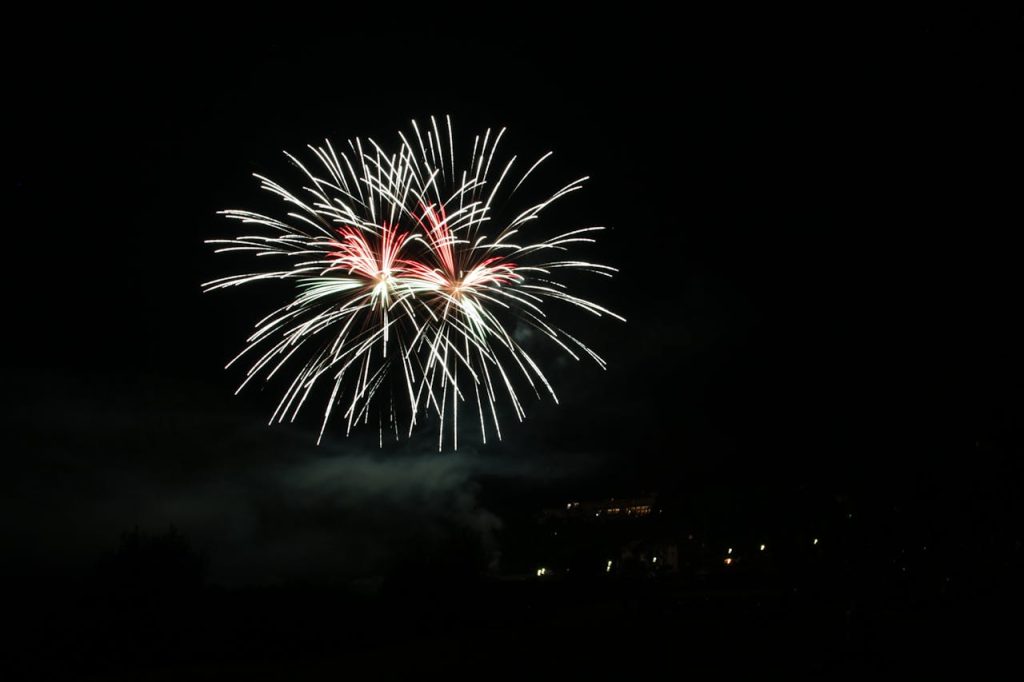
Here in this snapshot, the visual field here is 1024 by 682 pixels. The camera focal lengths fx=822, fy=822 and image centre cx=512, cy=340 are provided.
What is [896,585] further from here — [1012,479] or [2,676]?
[2,676]

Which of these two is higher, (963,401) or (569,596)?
(963,401)

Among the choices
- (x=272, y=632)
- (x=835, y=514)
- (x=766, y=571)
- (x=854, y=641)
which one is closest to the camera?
(x=854, y=641)

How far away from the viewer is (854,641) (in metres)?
10.4

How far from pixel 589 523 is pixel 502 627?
68.2 ft

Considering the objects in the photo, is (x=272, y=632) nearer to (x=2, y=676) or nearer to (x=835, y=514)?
(x=2, y=676)

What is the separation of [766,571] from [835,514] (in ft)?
30.9

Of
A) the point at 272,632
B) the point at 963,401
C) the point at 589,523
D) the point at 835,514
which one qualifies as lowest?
the point at 272,632

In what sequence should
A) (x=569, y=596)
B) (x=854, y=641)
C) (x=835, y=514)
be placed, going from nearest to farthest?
(x=854, y=641), (x=835, y=514), (x=569, y=596)

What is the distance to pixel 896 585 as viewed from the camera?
11586 millimetres

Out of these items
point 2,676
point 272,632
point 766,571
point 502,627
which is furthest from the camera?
point 766,571

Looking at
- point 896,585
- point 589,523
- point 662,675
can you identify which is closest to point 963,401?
point 896,585

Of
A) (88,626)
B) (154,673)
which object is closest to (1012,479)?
(154,673)

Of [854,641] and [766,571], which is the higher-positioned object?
[766,571]

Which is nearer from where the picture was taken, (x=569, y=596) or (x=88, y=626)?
(x=88, y=626)
